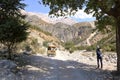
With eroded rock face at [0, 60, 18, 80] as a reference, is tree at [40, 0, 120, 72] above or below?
above

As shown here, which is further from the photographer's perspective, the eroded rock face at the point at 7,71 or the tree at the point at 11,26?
the tree at the point at 11,26

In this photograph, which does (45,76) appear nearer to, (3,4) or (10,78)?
(10,78)

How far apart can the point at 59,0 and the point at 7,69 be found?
19.2 feet

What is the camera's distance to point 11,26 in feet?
82.8

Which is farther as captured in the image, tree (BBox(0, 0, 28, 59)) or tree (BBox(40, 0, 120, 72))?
tree (BBox(0, 0, 28, 59))

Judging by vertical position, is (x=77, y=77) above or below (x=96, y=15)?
below

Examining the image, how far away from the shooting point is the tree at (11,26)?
2508 cm

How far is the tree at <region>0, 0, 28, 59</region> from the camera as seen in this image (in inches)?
987

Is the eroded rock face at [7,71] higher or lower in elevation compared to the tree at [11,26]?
lower

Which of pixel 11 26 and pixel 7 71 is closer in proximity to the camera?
pixel 7 71

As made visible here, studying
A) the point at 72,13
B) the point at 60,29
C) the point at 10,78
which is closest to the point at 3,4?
the point at 72,13

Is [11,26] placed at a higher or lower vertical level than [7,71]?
higher

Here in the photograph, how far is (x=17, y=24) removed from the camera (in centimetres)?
2572

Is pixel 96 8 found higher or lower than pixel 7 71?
higher
